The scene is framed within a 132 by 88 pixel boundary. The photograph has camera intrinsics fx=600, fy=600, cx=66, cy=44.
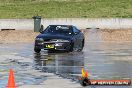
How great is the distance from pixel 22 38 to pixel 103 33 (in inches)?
245

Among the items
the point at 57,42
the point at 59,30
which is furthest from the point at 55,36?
the point at 59,30

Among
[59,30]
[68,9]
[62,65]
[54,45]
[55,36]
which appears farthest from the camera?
[68,9]

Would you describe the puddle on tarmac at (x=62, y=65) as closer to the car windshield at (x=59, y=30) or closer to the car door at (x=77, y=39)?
the car door at (x=77, y=39)

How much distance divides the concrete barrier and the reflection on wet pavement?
A: 1564cm

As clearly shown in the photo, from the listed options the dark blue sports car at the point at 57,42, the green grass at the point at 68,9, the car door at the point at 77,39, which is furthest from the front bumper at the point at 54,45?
the green grass at the point at 68,9

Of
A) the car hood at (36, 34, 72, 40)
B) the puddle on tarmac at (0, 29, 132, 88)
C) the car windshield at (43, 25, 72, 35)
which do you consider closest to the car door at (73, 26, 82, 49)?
the car windshield at (43, 25, 72, 35)

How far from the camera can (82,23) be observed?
44.2 meters

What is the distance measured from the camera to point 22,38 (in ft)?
131

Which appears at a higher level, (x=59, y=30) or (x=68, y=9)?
(x=68, y=9)

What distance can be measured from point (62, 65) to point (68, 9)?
33199 mm

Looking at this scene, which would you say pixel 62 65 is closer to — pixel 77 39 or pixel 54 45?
pixel 54 45

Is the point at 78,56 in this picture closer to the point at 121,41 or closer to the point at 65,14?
the point at 121,41

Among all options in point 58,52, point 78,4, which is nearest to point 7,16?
point 78,4

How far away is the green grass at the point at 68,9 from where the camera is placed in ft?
169
